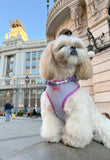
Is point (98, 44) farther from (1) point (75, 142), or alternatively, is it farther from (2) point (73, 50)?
(1) point (75, 142)

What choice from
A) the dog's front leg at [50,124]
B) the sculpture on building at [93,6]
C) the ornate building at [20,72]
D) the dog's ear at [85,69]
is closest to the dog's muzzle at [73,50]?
the dog's ear at [85,69]

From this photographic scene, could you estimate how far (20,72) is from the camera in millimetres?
48406

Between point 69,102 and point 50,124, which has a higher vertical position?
point 69,102

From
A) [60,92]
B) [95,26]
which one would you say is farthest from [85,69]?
[95,26]

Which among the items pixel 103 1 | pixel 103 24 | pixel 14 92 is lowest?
pixel 14 92

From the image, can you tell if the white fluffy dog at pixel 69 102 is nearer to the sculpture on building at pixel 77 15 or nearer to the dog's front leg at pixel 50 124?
the dog's front leg at pixel 50 124

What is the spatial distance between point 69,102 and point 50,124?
1.41ft

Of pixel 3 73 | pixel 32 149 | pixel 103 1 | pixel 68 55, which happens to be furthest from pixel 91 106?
pixel 3 73

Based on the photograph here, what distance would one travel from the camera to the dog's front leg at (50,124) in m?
1.59

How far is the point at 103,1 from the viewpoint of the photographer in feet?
20.3

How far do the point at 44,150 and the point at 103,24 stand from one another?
6511 mm

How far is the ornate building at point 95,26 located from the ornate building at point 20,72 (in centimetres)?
3603

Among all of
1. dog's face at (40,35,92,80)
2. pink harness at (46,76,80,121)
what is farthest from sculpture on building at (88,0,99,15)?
pink harness at (46,76,80,121)

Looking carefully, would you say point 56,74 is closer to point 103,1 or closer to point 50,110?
point 50,110
